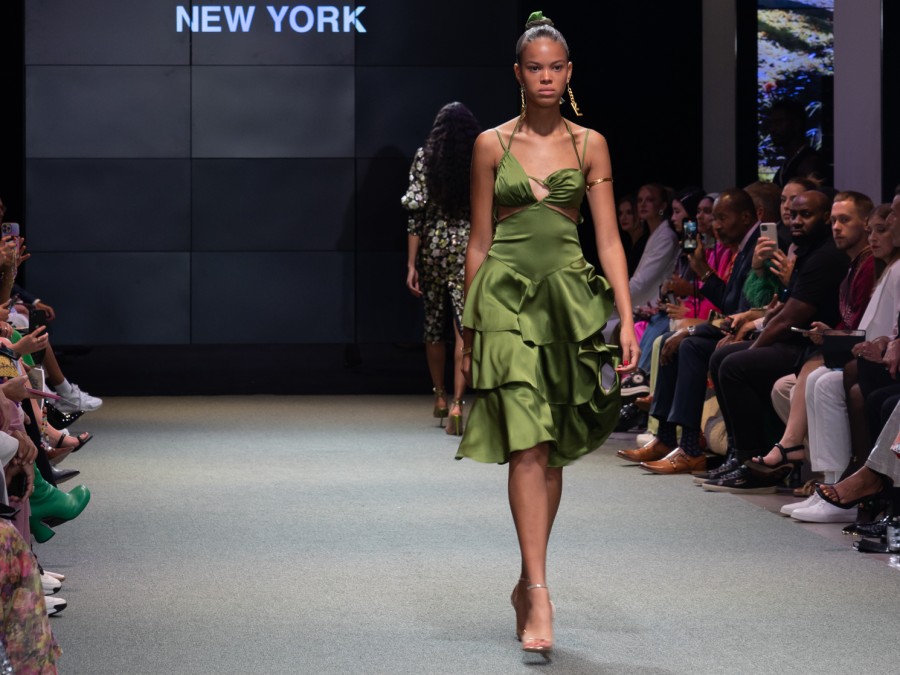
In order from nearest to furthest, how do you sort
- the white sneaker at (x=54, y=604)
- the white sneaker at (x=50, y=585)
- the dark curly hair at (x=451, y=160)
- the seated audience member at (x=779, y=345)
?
the white sneaker at (x=54, y=604) < the white sneaker at (x=50, y=585) < the seated audience member at (x=779, y=345) < the dark curly hair at (x=451, y=160)

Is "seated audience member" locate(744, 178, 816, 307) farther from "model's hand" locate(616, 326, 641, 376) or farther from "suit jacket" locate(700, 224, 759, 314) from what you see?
"model's hand" locate(616, 326, 641, 376)

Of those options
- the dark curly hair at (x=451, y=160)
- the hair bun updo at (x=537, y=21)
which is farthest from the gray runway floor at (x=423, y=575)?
the dark curly hair at (x=451, y=160)

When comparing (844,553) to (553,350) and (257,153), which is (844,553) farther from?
(257,153)

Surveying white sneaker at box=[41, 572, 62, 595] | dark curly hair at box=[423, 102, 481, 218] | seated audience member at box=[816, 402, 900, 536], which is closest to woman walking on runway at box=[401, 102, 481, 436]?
dark curly hair at box=[423, 102, 481, 218]

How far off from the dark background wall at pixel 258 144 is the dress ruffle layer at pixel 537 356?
605 centimetres

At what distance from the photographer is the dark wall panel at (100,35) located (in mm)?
9297

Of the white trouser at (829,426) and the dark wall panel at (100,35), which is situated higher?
the dark wall panel at (100,35)

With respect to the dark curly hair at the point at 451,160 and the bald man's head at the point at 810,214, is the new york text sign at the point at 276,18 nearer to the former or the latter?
the dark curly hair at the point at 451,160

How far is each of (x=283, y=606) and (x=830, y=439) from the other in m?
2.20

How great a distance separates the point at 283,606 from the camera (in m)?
3.66

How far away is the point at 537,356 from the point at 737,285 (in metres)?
3.08

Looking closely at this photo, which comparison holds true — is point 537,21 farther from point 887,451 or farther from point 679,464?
point 679,464

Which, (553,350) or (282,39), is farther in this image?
(282,39)

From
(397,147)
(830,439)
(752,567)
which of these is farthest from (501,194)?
(397,147)
